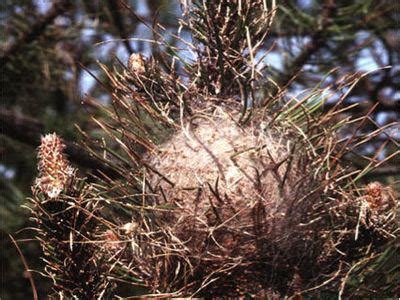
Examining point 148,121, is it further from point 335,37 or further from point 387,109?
point 387,109

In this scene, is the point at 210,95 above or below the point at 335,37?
above

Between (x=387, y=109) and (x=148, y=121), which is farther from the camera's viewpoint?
(x=387, y=109)

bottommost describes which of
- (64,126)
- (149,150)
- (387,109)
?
(387,109)

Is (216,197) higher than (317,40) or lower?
higher

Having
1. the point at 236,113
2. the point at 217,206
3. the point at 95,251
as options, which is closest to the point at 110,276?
the point at 95,251

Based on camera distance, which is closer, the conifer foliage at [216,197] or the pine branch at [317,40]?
the conifer foliage at [216,197]

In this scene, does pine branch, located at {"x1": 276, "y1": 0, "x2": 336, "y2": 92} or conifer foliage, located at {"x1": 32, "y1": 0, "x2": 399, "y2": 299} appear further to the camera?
pine branch, located at {"x1": 276, "y1": 0, "x2": 336, "y2": 92}

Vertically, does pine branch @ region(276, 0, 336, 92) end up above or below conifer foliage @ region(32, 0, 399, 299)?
below

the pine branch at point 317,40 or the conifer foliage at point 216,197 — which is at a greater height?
the conifer foliage at point 216,197

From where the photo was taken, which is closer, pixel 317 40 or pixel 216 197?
pixel 216 197

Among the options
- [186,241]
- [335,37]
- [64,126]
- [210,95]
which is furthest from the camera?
[64,126]

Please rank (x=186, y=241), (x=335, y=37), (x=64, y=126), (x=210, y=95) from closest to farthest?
(x=186, y=241) < (x=210, y=95) < (x=335, y=37) < (x=64, y=126)
